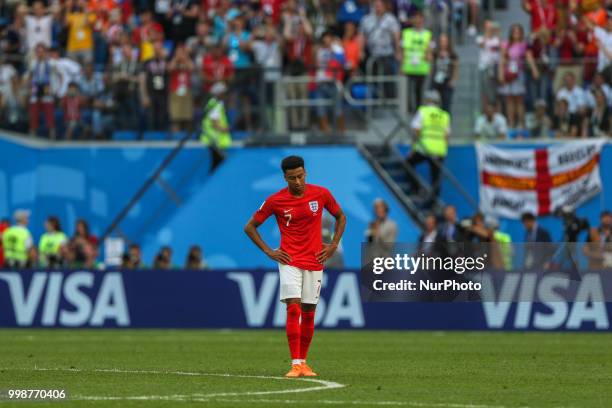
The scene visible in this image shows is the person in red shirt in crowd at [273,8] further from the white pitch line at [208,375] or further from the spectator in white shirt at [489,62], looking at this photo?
the white pitch line at [208,375]

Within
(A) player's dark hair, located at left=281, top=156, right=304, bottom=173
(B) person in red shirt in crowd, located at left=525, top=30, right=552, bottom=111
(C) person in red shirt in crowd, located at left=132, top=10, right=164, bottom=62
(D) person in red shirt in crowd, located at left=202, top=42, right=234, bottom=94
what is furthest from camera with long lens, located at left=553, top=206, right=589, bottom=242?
(A) player's dark hair, located at left=281, top=156, right=304, bottom=173

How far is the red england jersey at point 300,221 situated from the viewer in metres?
15.7

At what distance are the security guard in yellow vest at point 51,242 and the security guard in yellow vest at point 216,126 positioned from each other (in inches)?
139

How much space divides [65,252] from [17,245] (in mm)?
944

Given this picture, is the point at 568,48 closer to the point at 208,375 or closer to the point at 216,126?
the point at 216,126

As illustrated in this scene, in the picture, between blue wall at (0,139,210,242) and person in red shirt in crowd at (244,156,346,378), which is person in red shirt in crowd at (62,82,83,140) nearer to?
blue wall at (0,139,210,242)

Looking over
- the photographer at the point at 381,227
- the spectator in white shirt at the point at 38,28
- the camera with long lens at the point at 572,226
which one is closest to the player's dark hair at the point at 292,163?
the photographer at the point at 381,227

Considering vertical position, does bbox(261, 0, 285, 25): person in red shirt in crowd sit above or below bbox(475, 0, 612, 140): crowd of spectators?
above

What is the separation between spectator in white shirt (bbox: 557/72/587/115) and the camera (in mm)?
30266

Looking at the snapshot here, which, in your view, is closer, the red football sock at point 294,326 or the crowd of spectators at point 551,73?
the red football sock at point 294,326

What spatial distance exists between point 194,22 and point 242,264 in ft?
18.3

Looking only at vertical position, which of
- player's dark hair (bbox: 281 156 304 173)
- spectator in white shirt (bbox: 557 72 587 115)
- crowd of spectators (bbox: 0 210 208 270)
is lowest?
crowd of spectators (bbox: 0 210 208 270)

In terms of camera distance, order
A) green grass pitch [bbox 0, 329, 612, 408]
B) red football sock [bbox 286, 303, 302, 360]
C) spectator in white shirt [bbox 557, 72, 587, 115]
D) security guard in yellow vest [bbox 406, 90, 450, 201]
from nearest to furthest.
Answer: green grass pitch [bbox 0, 329, 612, 408] < red football sock [bbox 286, 303, 302, 360] < spectator in white shirt [bbox 557, 72, 587, 115] < security guard in yellow vest [bbox 406, 90, 450, 201]

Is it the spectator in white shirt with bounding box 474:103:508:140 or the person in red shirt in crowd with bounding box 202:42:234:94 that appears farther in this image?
the person in red shirt in crowd with bounding box 202:42:234:94
